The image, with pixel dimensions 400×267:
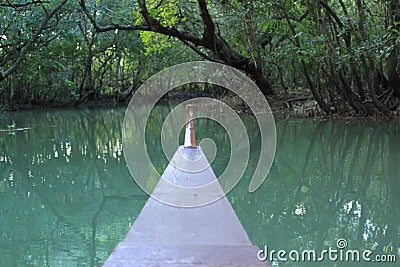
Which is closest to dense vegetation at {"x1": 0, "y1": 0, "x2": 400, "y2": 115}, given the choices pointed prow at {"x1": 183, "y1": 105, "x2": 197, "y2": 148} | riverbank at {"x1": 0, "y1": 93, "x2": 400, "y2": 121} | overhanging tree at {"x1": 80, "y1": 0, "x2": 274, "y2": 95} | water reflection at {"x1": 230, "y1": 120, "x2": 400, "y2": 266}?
overhanging tree at {"x1": 80, "y1": 0, "x2": 274, "y2": 95}

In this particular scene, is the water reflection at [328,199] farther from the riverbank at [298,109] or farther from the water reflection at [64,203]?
the riverbank at [298,109]

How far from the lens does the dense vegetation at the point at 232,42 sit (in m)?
8.92

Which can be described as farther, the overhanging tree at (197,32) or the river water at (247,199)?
the overhanging tree at (197,32)

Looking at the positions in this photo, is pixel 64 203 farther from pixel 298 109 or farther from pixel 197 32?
pixel 298 109

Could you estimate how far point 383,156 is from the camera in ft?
20.6

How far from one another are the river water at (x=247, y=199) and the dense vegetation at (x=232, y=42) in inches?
68.7

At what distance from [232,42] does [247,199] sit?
32.4 ft

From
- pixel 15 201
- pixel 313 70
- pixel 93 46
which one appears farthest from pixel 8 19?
pixel 15 201

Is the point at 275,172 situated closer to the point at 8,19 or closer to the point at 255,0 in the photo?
the point at 255,0

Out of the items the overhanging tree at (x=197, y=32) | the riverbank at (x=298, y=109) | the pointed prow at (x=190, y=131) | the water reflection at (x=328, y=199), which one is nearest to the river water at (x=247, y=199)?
the water reflection at (x=328, y=199)

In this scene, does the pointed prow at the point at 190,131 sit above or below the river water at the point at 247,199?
above

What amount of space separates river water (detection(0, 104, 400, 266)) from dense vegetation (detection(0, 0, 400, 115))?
5.72 ft

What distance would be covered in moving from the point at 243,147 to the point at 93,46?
15291 mm

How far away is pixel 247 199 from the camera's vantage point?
4.18 metres
